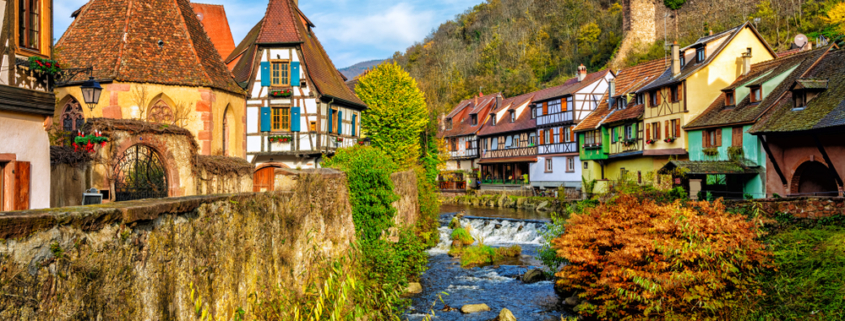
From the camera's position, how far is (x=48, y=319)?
391cm

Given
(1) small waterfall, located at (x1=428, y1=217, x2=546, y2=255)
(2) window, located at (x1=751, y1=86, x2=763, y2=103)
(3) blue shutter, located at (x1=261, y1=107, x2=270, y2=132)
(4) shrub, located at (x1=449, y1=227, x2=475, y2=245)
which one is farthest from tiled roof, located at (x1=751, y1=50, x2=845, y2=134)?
(3) blue shutter, located at (x1=261, y1=107, x2=270, y2=132)

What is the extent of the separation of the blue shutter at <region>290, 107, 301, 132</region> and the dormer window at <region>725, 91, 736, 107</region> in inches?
868

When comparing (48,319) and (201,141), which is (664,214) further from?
(201,141)

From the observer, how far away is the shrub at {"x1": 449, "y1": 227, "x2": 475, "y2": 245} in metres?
26.3

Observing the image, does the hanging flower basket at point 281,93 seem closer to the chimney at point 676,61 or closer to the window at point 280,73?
the window at point 280,73

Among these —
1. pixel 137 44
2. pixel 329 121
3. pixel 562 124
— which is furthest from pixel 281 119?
pixel 562 124

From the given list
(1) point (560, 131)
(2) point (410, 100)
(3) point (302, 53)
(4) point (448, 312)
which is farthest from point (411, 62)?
(4) point (448, 312)

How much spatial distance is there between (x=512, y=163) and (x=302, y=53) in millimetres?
30680

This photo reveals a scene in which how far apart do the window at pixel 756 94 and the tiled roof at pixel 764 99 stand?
8.8 inches

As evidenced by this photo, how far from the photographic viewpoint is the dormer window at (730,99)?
101ft

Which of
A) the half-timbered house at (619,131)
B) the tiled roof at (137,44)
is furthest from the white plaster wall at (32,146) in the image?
the half-timbered house at (619,131)

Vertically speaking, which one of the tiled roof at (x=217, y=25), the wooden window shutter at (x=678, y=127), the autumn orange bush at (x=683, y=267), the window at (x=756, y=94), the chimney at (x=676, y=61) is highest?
the tiled roof at (x=217, y=25)

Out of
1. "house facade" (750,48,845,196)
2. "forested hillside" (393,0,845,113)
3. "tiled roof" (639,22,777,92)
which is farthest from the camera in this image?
"forested hillside" (393,0,845,113)

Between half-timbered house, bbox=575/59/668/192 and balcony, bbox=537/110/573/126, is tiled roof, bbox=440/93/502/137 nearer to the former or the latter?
balcony, bbox=537/110/573/126
